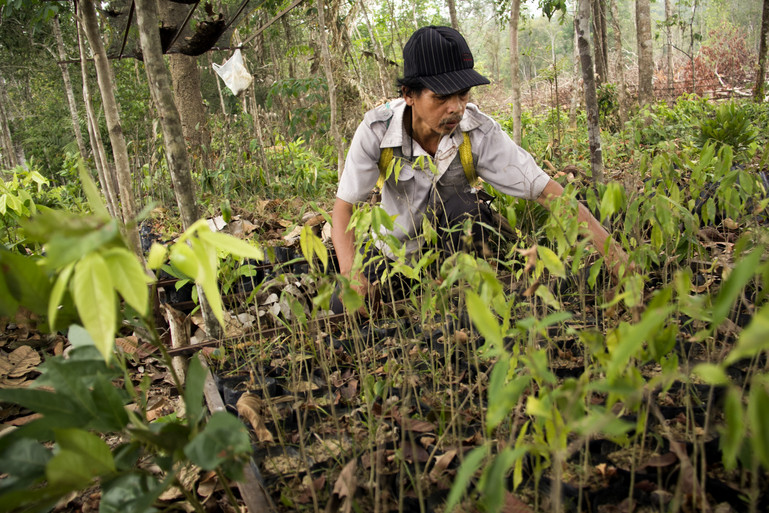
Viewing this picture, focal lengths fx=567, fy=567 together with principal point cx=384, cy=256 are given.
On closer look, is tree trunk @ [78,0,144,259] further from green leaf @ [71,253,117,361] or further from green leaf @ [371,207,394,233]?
green leaf @ [71,253,117,361]

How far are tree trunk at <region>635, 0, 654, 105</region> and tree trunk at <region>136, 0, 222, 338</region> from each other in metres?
5.84

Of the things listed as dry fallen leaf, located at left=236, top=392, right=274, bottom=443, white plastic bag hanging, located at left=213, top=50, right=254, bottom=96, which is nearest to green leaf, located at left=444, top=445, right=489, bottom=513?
dry fallen leaf, located at left=236, top=392, right=274, bottom=443

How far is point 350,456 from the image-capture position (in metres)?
1.18

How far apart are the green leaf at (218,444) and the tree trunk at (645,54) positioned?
6482 mm

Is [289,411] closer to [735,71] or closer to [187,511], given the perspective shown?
[187,511]

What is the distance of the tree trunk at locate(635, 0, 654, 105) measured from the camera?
20.5 feet

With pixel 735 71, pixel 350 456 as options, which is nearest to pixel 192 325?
pixel 350 456

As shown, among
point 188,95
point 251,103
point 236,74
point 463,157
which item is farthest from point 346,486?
point 188,95

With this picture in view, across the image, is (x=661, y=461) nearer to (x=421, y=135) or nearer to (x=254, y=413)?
(x=254, y=413)

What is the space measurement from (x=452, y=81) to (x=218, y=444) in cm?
146

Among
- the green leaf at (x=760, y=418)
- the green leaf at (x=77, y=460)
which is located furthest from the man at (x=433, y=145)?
the green leaf at (x=760, y=418)

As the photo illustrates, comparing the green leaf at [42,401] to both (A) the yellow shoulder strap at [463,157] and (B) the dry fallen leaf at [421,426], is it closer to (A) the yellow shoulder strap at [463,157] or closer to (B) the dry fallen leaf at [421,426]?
(B) the dry fallen leaf at [421,426]

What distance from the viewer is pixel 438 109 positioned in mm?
1932

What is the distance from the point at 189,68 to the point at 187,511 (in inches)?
203
